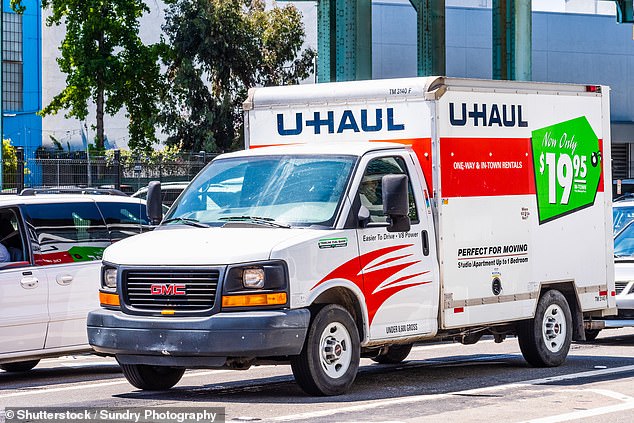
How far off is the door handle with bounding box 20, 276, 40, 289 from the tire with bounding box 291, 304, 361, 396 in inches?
126

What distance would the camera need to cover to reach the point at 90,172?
27000mm

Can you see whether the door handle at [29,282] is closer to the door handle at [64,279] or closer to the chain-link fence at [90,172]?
the door handle at [64,279]

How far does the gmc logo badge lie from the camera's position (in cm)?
1014

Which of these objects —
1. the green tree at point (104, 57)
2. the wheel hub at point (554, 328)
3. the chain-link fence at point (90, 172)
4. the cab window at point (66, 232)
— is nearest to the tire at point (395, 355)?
the wheel hub at point (554, 328)

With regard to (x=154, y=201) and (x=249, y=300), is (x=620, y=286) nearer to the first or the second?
(x=154, y=201)

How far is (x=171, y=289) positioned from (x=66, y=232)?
307 centimetres

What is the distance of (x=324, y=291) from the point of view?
10.4 metres

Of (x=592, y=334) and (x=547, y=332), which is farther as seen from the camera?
(x=592, y=334)

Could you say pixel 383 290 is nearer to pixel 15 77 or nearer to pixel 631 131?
pixel 631 131

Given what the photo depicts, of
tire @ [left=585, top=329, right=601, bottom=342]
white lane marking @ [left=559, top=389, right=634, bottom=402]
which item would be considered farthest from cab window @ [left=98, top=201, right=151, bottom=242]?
tire @ [left=585, top=329, right=601, bottom=342]

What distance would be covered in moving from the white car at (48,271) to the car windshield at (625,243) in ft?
22.6

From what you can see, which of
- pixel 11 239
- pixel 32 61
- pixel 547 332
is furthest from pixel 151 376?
pixel 32 61

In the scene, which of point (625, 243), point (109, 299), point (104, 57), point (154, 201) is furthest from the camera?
point (104, 57)

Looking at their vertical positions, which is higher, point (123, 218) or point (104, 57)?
point (104, 57)
